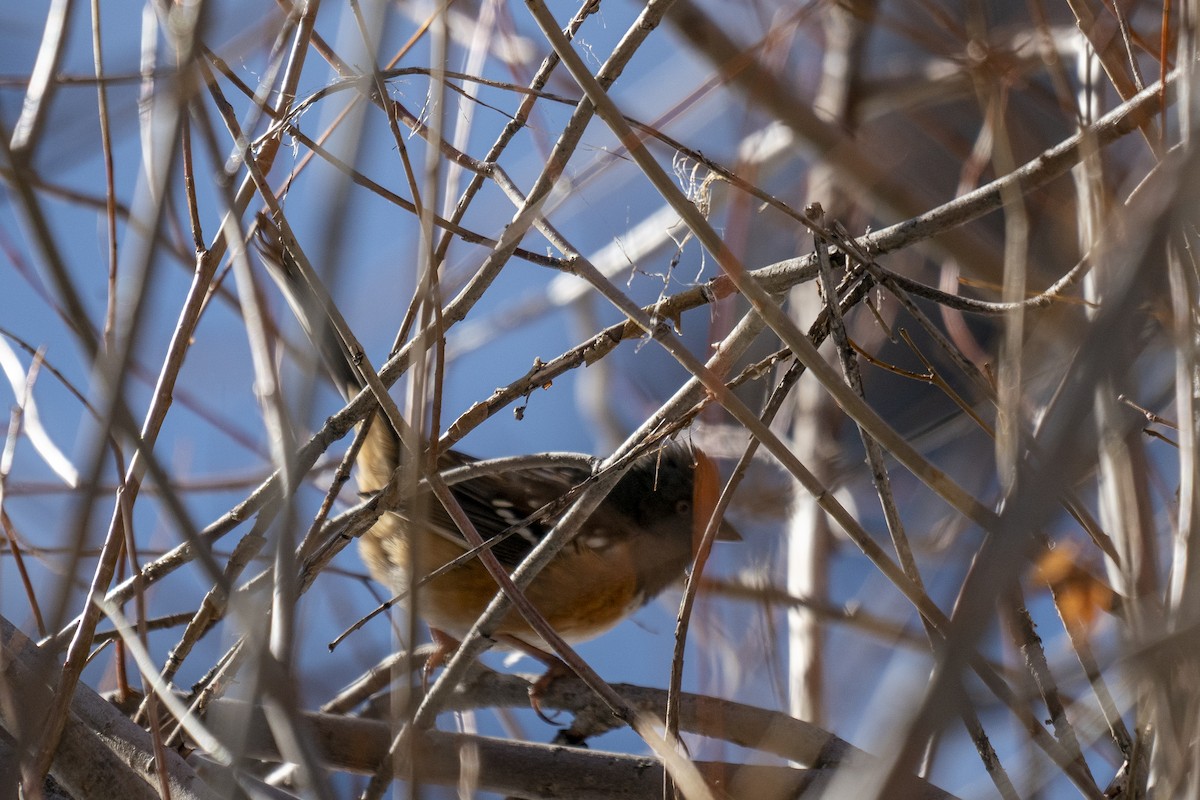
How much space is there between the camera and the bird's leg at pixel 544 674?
209 cm

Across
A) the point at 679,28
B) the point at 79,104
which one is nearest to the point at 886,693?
the point at 79,104

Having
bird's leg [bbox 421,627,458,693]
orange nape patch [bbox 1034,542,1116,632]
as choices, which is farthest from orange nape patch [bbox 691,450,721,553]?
bird's leg [bbox 421,627,458,693]

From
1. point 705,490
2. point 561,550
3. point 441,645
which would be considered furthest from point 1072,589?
point 441,645

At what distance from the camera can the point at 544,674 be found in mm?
2180

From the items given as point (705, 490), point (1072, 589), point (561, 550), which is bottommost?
point (1072, 589)

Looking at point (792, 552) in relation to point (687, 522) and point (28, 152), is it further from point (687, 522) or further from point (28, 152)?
point (28, 152)

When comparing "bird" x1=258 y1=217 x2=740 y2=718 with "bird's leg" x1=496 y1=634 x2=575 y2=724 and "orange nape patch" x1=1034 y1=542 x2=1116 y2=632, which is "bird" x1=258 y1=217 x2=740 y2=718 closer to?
"bird's leg" x1=496 y1=634 x2=575 y2=724

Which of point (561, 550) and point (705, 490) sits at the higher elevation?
point (561, 550)

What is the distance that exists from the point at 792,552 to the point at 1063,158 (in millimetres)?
1534

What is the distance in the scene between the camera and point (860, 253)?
1125mm

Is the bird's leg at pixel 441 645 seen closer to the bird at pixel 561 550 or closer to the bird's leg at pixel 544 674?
the bird at pixel 561 550

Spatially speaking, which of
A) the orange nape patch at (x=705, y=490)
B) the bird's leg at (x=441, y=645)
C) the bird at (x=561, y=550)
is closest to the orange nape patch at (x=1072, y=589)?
the orange nape patch at (x=705, y=490)

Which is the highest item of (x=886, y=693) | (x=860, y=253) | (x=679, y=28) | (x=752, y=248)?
(x=752, y=248)

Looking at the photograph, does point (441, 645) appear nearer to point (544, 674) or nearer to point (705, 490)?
point (544, 674)
